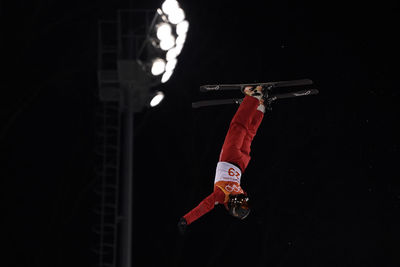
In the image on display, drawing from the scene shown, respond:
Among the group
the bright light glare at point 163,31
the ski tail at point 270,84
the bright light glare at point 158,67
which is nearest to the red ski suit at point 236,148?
the ski tail at point 270,84

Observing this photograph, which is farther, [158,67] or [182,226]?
[158,67]

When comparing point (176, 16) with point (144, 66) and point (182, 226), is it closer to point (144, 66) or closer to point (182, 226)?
point (144, 66)

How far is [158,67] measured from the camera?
589 cm

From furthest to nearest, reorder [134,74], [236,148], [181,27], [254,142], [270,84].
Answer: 1. [254,142]
2. [181,27]
3. [134,74]
4. [236,148]
5. [270,84]

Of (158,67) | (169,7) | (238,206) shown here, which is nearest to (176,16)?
(169,7)

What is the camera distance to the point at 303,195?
442 inches

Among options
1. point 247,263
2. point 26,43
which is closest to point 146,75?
point 26,43

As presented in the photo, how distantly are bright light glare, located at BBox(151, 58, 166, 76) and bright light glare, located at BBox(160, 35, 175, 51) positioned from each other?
12 centimetres

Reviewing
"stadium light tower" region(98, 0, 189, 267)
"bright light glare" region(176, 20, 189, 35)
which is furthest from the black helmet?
"bright light glare" region(176, 20, 189, 35)

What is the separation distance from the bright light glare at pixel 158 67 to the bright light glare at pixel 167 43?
0.39 feet

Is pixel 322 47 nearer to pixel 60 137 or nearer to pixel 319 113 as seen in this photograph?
pixel 319 113

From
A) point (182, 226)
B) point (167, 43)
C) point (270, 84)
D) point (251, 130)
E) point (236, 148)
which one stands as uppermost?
point (167, 43)

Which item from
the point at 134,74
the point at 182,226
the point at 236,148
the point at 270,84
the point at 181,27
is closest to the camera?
the point at 270,84

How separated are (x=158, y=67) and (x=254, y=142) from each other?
5.49 metres
